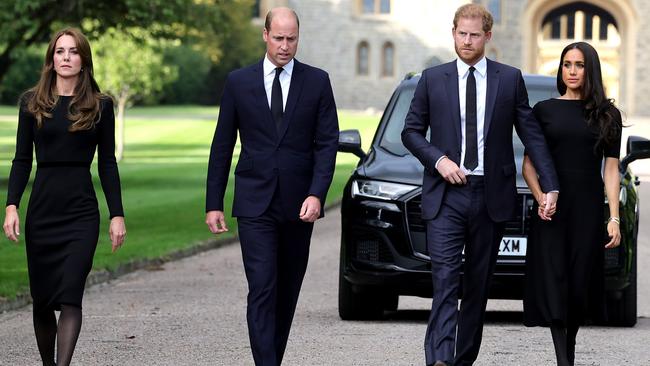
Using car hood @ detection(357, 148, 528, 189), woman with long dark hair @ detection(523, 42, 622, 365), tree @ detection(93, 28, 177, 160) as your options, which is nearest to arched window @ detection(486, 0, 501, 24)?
tree @ detection(93, 28, 177, 160)

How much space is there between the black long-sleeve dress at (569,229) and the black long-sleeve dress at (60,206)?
217 centimetres

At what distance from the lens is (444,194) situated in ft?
25.6

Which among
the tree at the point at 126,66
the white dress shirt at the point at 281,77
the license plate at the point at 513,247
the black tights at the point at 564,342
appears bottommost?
the tree at the point at 126,66

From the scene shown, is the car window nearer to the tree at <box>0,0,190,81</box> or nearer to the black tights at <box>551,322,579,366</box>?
the black tights at <box>551,322,579,366</box>

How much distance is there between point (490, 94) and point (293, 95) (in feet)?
3.22

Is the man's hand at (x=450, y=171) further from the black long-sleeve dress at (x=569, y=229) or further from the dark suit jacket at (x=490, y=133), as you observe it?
the black long-sleeve dress at (x=569, y=229)

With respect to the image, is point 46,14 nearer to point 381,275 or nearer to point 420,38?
point 381,275

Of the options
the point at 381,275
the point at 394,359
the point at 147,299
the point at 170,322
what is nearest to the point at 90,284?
the point at 147,299

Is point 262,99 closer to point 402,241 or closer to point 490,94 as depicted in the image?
point 490,94

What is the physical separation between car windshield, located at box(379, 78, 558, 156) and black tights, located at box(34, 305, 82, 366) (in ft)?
12.6

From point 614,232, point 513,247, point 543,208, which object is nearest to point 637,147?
point 513,247

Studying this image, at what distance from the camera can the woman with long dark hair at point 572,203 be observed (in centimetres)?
802

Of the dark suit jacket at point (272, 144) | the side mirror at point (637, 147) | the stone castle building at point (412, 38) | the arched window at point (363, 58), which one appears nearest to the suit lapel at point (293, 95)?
the dark suit jacket at point (272, 144)

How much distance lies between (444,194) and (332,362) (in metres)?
→ 1.43
